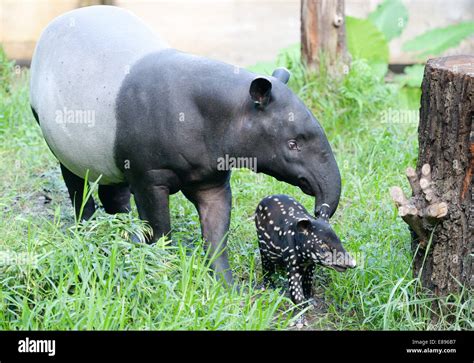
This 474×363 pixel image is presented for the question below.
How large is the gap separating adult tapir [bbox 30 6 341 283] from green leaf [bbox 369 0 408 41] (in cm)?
485

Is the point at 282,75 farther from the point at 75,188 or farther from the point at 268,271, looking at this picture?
the point at 75,188

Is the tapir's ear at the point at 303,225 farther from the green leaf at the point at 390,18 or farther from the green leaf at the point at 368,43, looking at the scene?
the green leaf at the point at 390,18

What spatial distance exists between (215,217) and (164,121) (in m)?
0.83

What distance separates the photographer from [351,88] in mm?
9156

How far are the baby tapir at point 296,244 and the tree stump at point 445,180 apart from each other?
0.51m

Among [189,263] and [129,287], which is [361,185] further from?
[129,287]

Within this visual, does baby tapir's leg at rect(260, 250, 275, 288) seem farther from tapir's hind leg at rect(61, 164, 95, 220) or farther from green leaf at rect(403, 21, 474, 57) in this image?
green leaf at rect(403, 21, 474, 57)

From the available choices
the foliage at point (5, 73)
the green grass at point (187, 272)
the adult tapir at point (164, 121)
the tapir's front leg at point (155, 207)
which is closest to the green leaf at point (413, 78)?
the green grass at point (187, 272)

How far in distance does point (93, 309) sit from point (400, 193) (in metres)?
2.01

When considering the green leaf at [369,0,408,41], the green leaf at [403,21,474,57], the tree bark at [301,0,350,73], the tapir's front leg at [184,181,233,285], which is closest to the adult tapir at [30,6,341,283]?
the tapir's front leg at [184,181,233,285]

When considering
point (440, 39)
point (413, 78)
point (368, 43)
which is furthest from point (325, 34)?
point (440, 39)
